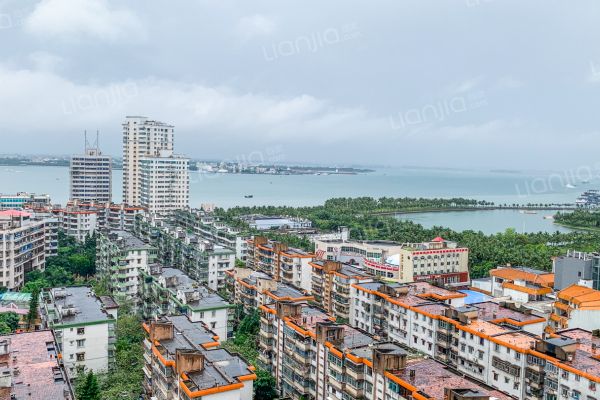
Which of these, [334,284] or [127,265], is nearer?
[334,284]

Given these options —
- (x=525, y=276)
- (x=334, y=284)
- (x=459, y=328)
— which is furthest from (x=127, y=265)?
(x=525, y=276)

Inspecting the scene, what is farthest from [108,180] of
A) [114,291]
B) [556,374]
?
[556,374]

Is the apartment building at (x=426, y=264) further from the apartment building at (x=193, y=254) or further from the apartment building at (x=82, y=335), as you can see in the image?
the apartment building at (x=82, y=335)

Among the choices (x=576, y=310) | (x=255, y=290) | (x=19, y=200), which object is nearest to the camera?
(x=576, y=310)

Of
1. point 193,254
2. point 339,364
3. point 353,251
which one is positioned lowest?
point 339,364

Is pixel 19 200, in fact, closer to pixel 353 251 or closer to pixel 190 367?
pixel 353 251

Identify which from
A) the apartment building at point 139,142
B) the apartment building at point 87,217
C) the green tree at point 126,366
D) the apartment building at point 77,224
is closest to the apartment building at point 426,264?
A: the green tree at point 126,366

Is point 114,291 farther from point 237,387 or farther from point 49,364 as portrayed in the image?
point 237,387
